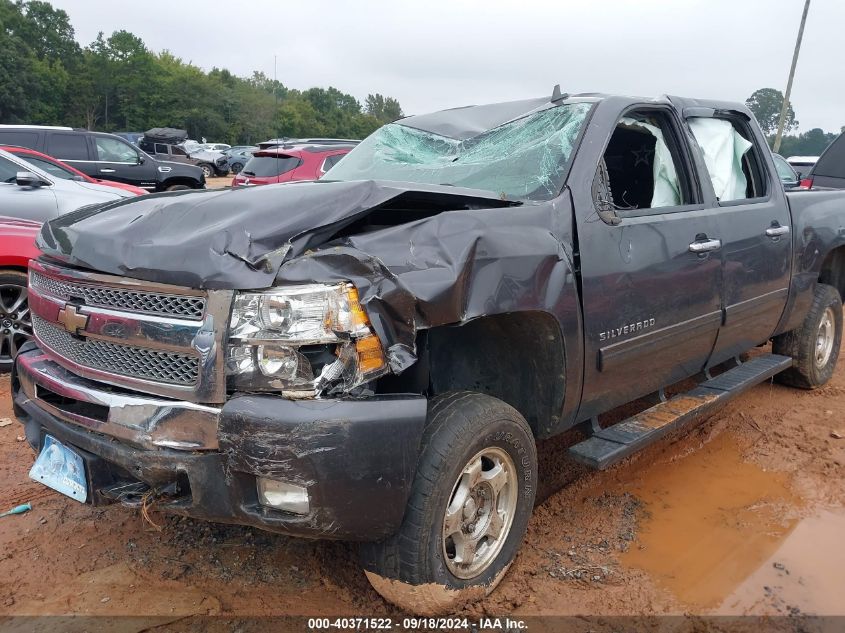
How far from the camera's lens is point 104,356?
2.39m

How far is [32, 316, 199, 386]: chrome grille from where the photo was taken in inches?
86.3

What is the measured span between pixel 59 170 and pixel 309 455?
8.73 m

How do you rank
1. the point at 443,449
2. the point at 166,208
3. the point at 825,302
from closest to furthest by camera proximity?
the point at 443,449 < the point at 166,208 < the point at 825,302

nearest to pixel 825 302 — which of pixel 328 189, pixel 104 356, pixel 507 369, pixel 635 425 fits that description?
pixel 635 425

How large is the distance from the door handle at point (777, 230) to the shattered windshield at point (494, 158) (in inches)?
61.4

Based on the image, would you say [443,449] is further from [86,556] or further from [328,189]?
[86,556]

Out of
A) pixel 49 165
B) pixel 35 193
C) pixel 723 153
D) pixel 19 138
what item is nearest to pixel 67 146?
pixel 19 138

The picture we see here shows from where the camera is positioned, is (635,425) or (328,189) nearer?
(328,189)

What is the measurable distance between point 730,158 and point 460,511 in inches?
118

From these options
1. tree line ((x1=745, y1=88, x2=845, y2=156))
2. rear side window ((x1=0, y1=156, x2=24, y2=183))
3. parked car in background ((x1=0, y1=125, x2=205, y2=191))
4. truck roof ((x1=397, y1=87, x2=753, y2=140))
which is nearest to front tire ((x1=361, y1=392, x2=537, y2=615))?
truck roof ((x1=397, y1=87, x2=753, y2=140))

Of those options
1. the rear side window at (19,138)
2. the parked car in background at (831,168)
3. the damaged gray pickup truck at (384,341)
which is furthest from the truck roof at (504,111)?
the rear side window at (19,138)

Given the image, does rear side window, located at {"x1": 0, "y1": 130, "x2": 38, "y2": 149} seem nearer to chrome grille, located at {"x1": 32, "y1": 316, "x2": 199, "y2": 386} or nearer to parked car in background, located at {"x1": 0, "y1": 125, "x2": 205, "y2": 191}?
parked car in background, located at {"x1": 0, "y1": 125, "x2": 205, "y2": 191}

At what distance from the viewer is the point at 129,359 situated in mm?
2311

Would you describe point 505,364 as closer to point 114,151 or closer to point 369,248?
point 369,248
